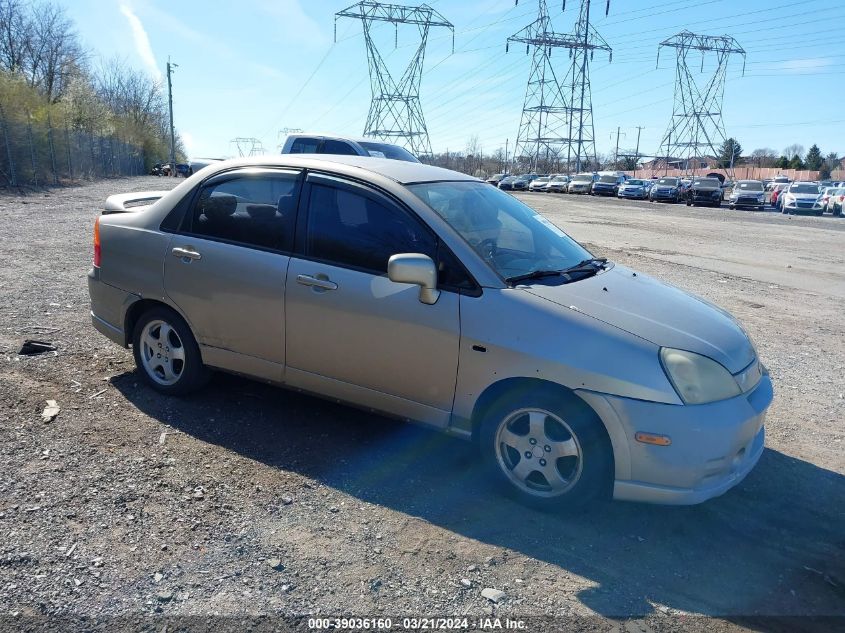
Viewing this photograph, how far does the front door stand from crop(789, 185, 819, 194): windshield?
138 feet

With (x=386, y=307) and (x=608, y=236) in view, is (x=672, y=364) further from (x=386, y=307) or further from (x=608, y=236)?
(x=608, y=236)

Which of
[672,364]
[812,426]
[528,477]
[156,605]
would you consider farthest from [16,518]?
[812,426]

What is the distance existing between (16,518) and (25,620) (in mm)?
833

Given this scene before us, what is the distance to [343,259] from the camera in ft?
13.4

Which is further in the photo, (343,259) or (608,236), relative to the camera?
(608,236)

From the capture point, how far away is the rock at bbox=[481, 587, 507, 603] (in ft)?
9.52

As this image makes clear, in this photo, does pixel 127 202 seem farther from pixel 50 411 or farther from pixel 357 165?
pixel 357 165

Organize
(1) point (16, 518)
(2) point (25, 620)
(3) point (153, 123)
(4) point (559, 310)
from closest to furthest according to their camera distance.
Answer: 1. (2) point (25, 620)
2. (1) point (16, 518)
3. (4) point (559, 310)
4. (3) point (153, 123)

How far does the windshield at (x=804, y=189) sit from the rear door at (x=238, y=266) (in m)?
42.1

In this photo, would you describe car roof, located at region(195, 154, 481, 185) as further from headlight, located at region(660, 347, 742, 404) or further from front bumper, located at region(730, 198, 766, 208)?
front bumper, located at region(730, 198, 766, 208)

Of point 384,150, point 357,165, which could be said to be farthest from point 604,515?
point 384,150

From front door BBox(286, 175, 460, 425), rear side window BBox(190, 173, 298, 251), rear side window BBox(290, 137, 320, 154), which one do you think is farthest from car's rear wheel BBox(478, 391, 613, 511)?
rear side window BBox(290, 137, 320, 154)

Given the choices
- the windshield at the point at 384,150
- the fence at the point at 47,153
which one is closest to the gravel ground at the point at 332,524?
the windshield at the point at 384,150

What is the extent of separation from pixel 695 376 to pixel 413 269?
1.54 metres
